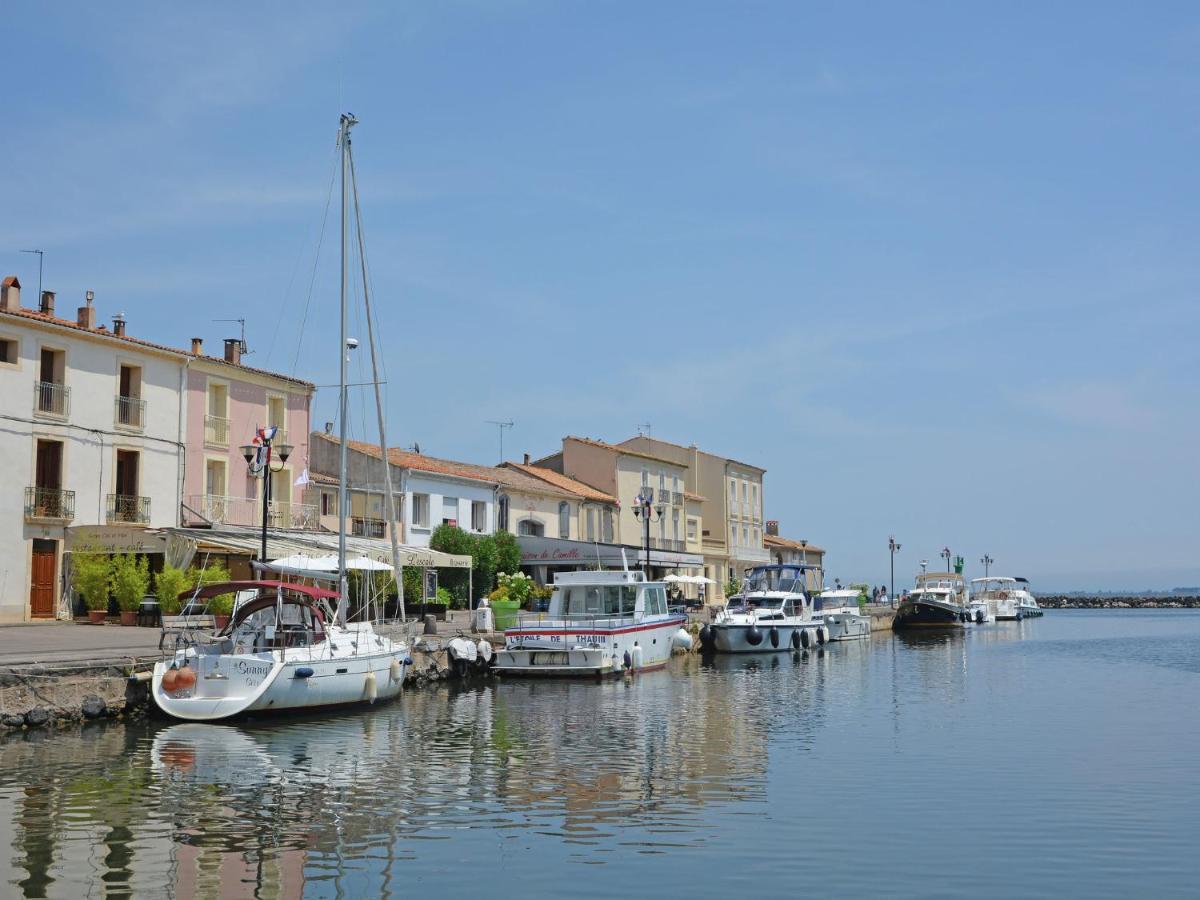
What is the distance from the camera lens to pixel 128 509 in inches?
1470

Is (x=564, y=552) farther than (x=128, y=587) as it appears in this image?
Yes

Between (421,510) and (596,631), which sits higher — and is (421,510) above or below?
above

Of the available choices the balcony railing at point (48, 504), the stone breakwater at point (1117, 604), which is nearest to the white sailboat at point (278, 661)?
the balcony railing at point (48, 504)

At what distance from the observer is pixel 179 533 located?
35.7 meters

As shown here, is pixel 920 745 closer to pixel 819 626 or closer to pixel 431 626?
pixel 431 626

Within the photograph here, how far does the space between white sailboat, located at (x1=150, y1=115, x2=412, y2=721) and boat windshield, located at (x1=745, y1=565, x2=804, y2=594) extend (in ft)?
94.5

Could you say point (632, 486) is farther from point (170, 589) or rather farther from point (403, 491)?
point (170, 589)

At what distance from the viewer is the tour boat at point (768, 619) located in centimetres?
4616

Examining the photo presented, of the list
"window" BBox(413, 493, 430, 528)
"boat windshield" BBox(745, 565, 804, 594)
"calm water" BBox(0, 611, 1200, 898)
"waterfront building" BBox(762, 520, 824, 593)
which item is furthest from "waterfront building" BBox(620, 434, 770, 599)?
"calm water" BBox(0, 611, 1200, 898)

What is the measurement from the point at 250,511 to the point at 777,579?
24.0 meters

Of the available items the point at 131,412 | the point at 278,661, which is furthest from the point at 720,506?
the point at 278,661

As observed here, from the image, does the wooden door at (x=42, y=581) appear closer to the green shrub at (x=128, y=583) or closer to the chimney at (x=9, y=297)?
the green shrub at (x=128, y=583)

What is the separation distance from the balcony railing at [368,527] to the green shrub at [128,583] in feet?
42.7

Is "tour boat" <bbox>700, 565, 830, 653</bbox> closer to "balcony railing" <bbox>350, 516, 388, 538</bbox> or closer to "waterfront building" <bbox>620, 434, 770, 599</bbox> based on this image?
"balcony railing" <bbox>350, 516, 388, 538</bbox>
